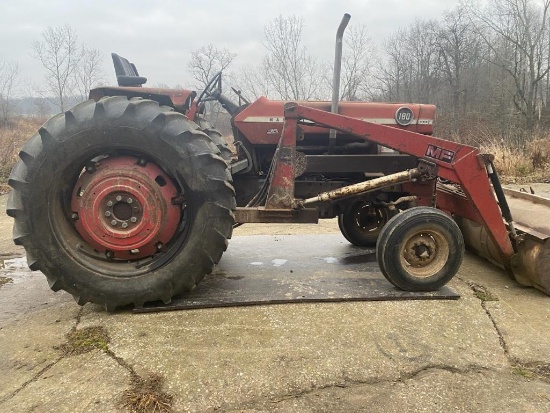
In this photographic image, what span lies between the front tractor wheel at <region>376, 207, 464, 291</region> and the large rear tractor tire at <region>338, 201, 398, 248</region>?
1241 mm

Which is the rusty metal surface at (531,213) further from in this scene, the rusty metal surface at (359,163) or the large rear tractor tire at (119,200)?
the large rear tractor tire at (119,200)

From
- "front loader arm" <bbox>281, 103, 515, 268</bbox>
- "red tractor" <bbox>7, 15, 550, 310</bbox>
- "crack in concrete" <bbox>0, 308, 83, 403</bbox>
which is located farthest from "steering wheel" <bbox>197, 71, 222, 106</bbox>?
"crack in concrete" <bbox>0, 308, 83, 403</bbox>

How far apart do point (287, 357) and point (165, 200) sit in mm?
1367

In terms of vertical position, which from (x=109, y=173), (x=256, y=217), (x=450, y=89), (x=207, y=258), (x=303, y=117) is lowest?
(x=207, y=258)

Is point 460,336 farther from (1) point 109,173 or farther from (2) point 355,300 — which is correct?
(1) point 109,173

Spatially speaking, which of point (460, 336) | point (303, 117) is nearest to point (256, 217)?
point (303, 117)

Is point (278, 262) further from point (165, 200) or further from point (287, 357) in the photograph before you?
point (287, 357)

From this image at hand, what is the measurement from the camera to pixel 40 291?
3.41 m

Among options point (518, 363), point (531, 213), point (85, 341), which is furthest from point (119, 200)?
point (531, 213)

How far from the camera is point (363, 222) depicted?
4.57 metres

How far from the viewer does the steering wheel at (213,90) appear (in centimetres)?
401

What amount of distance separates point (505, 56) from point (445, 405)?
84.1ft

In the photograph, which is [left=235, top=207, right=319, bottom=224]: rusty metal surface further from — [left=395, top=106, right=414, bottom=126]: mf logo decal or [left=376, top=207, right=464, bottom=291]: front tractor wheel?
[left=395, top=106, right=414, bottom=126]: mf logo decal

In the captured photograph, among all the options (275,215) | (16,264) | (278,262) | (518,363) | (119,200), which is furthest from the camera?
(16,264)
